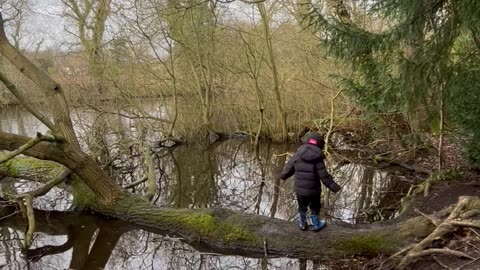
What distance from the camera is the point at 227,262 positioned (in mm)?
6762

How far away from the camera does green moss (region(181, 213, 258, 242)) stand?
268 inches

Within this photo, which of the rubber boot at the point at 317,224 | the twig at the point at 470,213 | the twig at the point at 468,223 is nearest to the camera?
the twig at the point at 468,223

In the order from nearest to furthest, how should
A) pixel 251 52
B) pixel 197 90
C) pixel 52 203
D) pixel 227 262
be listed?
pixel 227 262, pixel 52 203, pixel 251 52, pixel 197 90

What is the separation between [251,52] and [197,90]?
9.17ft

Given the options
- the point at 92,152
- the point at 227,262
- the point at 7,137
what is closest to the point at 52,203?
the point at 7,137

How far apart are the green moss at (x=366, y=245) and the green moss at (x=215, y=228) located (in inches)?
51.9

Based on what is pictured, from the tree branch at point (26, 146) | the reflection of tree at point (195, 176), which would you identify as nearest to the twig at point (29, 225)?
the tree branch at point (26, 146)

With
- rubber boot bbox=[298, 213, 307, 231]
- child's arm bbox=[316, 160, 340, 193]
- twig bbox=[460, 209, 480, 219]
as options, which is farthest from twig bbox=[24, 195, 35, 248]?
twig bbox=[460, 209, 480, 219]

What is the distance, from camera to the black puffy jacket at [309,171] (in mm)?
5637

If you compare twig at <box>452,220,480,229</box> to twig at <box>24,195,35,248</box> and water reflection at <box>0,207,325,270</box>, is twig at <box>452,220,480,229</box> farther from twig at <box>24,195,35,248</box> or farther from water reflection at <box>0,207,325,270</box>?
twig at <box>24,195,35,248</box>

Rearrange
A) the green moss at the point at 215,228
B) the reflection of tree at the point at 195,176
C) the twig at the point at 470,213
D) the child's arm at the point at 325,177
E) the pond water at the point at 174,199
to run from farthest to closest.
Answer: the reflection of tree at the point at 195,176 < the pond water at the point at 174,199 < the green moss at the point at 215,228 < the child's arm at the point at 325,177 < the twig at the point at 470,213

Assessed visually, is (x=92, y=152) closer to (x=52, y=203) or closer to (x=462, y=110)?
(x=52, y=203)

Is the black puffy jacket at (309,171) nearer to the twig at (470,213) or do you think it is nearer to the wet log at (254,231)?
the wet log at (254,231)

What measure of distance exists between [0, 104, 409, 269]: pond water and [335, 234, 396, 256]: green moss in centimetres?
52
